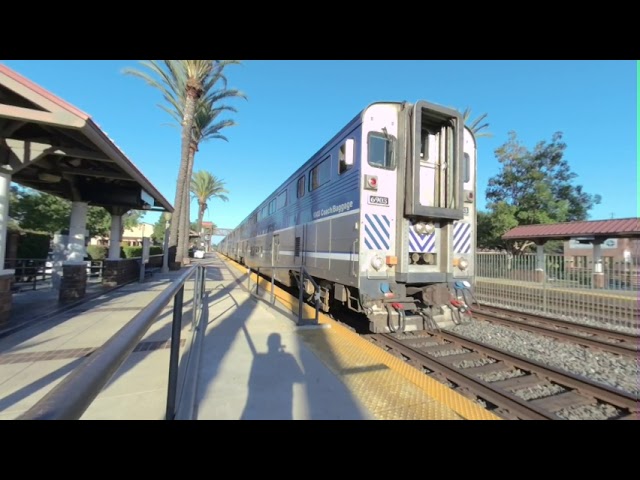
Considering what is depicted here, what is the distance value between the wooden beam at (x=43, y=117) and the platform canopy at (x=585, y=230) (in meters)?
19.3

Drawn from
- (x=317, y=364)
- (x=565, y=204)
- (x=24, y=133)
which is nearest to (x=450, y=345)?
(x=317, y=364)

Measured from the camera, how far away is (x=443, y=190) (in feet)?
19.4

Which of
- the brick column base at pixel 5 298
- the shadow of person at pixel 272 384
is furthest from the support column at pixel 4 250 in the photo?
the shadow of person at pixel 272 384

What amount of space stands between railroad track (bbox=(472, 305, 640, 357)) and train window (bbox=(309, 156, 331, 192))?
546 cm

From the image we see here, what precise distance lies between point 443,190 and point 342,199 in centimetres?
186

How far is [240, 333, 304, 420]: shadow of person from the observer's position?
291cm

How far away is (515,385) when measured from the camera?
13.4 feet

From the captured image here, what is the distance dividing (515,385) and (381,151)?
3943 millimetres

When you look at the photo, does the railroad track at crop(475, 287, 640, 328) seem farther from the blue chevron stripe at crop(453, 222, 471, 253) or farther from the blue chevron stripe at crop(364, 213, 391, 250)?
the blue chevron stripe at crop(364, 213, 391, 250)

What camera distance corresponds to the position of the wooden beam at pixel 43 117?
411 cm

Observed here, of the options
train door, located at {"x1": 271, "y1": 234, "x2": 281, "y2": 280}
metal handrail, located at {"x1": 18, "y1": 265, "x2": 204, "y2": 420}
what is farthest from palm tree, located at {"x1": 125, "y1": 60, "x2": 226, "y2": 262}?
metal handrail, located at {"x1": 18, "y1": 265, "x2": 204, "y2": 420}

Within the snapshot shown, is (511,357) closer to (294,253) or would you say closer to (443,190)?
(443,190)

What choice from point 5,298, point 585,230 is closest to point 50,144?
point 5,298

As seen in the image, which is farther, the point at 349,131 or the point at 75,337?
the point at 349,131
